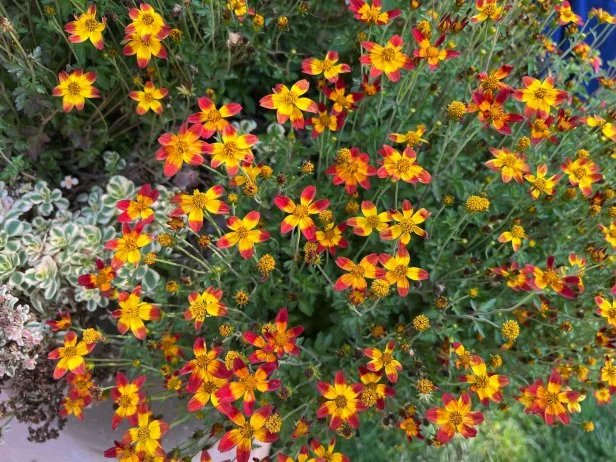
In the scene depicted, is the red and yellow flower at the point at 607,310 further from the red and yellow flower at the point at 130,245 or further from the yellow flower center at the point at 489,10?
the red and yellow flower at the point at 130,245

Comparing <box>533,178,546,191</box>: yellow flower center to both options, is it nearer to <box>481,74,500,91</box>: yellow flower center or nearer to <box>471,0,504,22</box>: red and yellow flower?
<box>481,74,500,91</box>: yellow flower center

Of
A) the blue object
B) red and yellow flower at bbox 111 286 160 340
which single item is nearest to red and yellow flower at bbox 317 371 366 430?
red and yellow flower at bbox 111 286 160 340

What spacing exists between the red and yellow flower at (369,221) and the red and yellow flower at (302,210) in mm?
64

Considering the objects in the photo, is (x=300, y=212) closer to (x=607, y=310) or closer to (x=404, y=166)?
(x=404, y=166)

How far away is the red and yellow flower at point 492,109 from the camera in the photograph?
100 cm

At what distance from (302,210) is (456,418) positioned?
1.43 ft

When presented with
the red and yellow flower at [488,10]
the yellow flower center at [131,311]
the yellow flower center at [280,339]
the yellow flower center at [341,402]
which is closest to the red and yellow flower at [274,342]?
the yellow flower center at [280,339]

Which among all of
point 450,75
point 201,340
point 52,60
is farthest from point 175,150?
point 450,75

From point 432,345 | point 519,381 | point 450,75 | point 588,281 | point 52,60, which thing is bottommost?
point 519,381

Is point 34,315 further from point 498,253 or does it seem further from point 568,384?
point 568,384

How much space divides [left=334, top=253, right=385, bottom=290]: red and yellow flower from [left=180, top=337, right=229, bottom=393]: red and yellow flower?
23 cm

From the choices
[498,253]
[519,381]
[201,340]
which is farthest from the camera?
[519,381]

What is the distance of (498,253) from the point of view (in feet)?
3.99

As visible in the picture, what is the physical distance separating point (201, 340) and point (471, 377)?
1.56 feet
